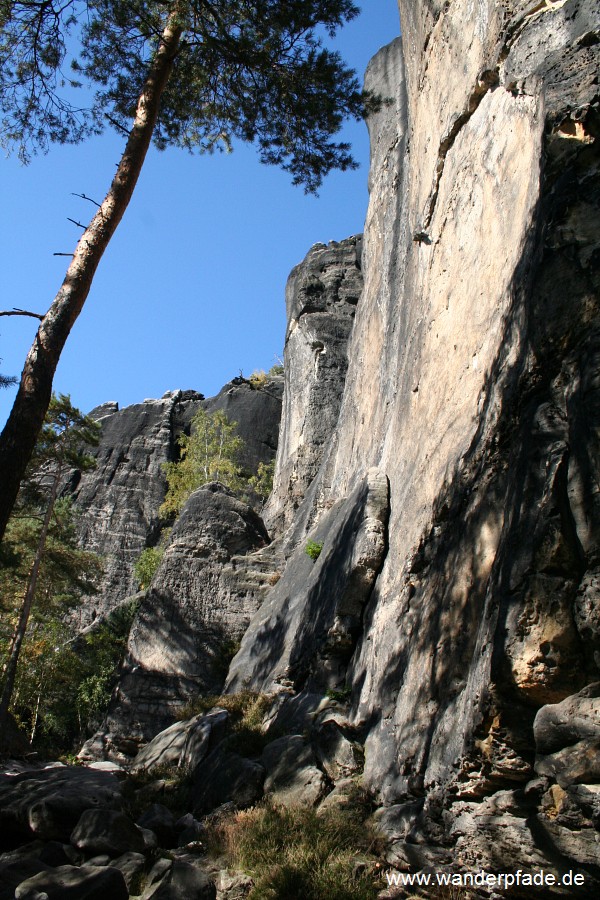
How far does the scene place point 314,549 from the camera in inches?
489

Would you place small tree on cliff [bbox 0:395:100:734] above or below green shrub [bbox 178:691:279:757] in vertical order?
above

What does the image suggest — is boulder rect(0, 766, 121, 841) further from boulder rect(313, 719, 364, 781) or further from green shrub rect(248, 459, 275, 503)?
green shrub rect(248, 459, 275, 503)

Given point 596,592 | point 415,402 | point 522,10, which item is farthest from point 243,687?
point 522,10

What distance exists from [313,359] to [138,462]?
17.5 meters

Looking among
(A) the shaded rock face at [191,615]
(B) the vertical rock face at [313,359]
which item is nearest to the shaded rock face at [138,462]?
(B) the vertical rock face at [313,359]

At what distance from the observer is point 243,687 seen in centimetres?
1152

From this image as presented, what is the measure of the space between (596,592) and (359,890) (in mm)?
2708

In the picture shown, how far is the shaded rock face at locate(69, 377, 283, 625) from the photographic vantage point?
36.5 m

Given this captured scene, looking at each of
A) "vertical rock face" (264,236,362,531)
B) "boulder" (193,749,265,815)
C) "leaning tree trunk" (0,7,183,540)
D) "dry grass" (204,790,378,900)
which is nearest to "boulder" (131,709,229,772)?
"boulder" (193,749,265,815)

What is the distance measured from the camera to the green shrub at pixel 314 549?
→ 1233cm

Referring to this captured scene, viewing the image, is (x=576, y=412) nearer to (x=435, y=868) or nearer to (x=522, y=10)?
(x=435, y=868)

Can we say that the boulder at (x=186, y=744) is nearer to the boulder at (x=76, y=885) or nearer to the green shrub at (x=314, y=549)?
the green shrub at (x=314, y=549)

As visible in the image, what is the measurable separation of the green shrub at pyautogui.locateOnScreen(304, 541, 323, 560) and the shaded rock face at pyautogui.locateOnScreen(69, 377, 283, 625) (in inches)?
923

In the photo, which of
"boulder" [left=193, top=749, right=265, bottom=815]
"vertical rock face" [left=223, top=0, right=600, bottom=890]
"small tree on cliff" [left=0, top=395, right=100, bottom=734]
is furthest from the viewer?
"small tree on cliff" [left=0, top=395, right=100, bottom=734]
